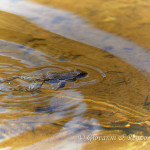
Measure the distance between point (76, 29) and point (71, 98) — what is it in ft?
6.34

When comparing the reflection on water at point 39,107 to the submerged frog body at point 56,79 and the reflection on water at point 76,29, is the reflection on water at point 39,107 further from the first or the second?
the reflection on water at point 76,29

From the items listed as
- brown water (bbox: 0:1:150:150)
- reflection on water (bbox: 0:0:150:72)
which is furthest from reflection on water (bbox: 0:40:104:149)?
reflection on water (bbox: 0:0:150:72)

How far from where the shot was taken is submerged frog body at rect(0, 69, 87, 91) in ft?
10.2

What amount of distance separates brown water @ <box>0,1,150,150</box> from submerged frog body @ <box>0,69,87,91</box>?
0.07 meters

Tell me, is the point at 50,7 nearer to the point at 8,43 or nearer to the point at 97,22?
the point at 97,22

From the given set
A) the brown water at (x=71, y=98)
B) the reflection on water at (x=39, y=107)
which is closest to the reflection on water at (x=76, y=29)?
the brown water at (x=71, y=98)

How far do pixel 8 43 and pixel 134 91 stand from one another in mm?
2366

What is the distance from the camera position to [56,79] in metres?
3.12

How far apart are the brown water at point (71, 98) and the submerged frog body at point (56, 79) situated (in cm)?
7

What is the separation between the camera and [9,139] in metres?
2.17

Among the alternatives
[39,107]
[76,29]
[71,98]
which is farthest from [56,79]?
[76,29]

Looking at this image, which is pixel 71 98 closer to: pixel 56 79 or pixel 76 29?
pixel 56 79

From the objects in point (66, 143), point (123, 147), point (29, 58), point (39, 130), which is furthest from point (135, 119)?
point (29, 58)

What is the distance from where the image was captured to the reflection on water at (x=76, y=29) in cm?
360
